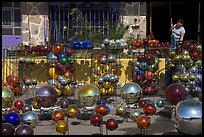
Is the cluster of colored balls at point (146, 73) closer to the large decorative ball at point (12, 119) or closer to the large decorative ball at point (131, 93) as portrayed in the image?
the large decorative ball at point (131, 93)

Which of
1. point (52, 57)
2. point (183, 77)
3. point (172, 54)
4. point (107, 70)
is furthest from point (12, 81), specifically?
point (183, 77)

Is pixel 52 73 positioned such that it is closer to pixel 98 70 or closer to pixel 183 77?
pixel 98 70

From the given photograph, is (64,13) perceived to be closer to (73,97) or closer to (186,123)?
(73,97)

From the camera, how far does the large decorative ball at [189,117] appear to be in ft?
17.3

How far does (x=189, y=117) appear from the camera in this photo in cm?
534

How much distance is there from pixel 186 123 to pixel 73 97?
16.5 feet

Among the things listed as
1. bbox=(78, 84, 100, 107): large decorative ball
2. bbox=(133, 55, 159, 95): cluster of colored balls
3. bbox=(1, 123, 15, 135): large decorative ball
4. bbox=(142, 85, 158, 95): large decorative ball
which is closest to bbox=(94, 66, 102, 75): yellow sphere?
bbox=(133, 55, 159, 95): cluster of colored balls

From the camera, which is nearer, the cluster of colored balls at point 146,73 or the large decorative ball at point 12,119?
the large decorative ball at point 12,119

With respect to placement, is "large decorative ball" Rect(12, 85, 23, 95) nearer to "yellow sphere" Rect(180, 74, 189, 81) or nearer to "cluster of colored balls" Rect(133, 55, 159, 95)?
"cluster of colored balls" Rect(133, 55, 159, 95)

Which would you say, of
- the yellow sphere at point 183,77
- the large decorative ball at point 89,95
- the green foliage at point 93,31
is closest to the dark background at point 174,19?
the green foliage at point 93,31

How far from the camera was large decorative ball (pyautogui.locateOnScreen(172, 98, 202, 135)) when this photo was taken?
17.3 feet

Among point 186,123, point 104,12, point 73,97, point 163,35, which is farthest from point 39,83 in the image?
point 163,35

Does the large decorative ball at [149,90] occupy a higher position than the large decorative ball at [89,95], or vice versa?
the large decorative ball at [89,95]

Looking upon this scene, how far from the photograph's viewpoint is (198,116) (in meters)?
5.29
